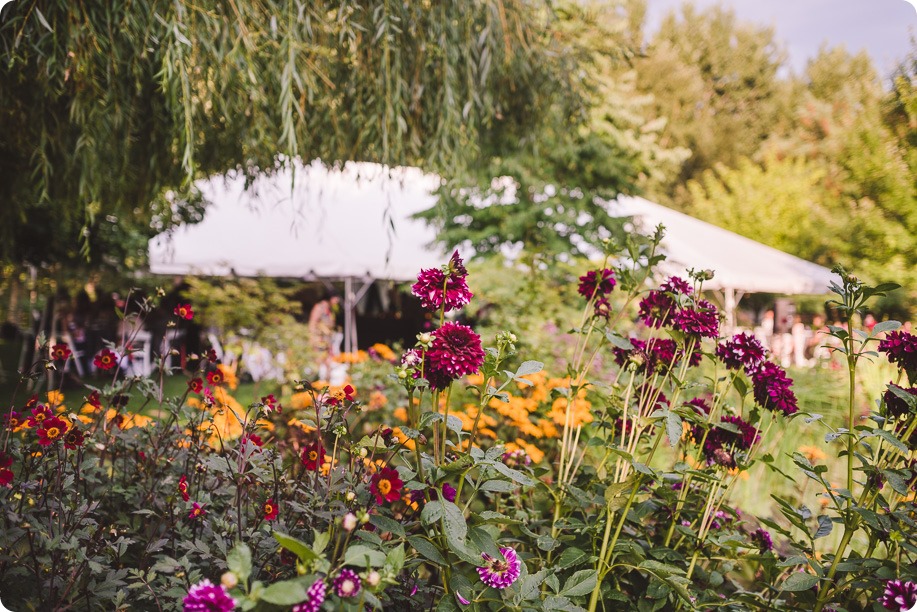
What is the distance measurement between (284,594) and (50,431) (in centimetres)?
81

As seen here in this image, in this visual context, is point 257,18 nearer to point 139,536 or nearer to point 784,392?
point 139,536

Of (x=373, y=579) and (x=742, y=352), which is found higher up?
(x=742, y=352)

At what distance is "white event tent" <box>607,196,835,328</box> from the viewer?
7328mm

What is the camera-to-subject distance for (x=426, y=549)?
0.94 metres

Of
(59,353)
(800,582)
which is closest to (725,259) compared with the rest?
(800,582)

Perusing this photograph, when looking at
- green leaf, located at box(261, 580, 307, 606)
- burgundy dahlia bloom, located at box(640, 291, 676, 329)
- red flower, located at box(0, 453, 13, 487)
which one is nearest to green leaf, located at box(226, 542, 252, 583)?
green leaf, located at box(261, 580, 307, 606)

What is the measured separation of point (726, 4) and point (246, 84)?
2284cm

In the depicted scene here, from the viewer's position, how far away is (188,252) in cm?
555

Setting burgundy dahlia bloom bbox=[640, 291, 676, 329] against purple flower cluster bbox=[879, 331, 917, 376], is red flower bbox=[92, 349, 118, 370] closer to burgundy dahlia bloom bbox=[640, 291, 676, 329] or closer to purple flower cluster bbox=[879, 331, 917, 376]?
burgundy dahlia bloom bbox=[640, 291, 676, 329]

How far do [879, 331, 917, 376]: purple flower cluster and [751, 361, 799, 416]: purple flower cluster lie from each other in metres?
0.21

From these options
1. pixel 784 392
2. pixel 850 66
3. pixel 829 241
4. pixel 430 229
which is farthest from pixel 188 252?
pixel 850 66

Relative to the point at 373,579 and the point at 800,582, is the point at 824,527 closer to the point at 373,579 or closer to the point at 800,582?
the point at 800,582

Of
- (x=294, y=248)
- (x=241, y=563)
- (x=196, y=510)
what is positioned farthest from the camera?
(x=294, y=248)

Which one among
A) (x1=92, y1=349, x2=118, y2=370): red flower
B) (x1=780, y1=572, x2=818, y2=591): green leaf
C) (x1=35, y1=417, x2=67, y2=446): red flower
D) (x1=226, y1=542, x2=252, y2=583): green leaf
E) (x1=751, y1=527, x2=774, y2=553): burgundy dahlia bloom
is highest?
(x1=92, y1=349, x2=118, y2=370): red flower
